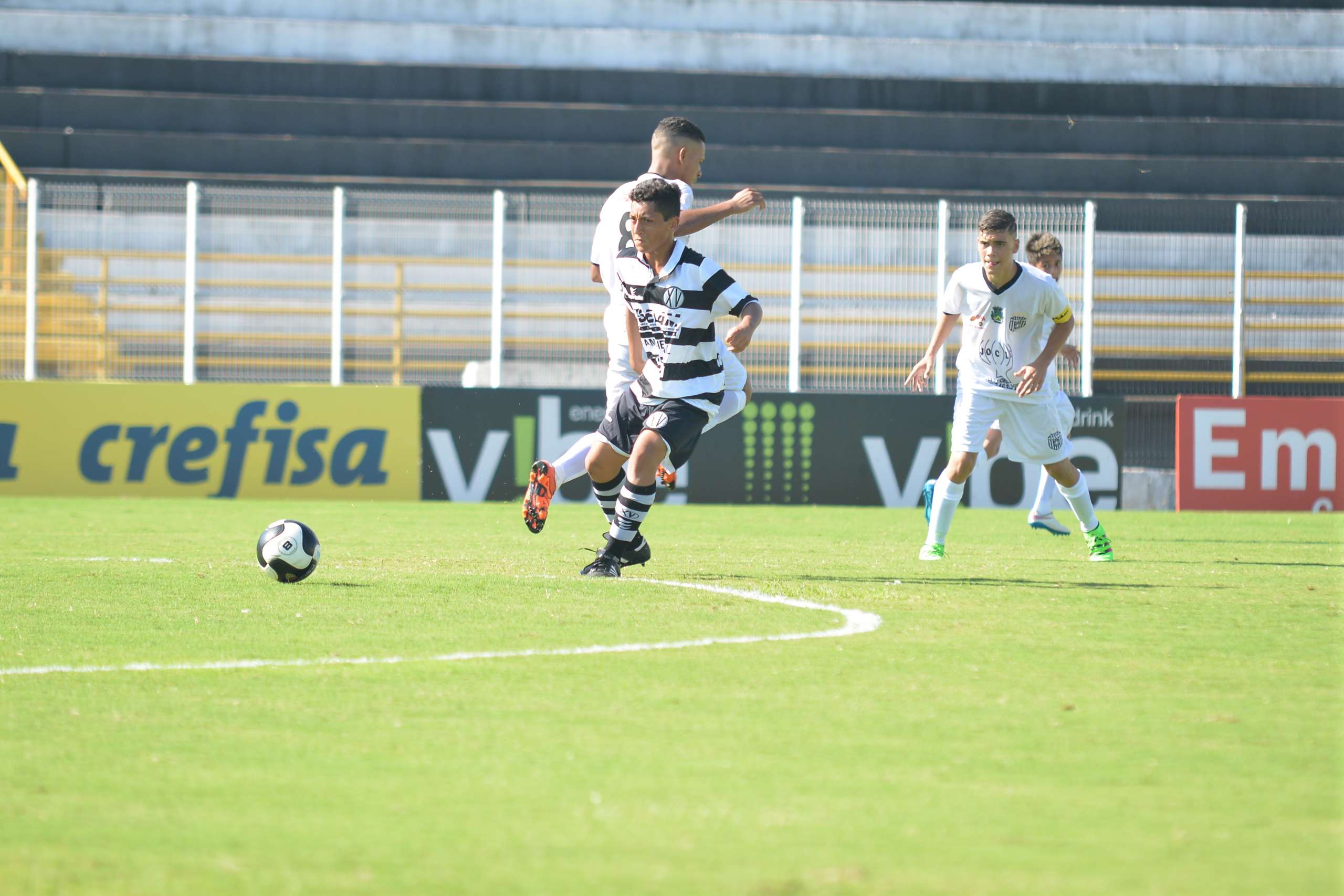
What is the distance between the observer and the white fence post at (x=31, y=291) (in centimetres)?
1497

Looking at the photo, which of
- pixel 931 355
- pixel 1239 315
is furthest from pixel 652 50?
pixel 931 355

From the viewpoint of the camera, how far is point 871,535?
1062 cm

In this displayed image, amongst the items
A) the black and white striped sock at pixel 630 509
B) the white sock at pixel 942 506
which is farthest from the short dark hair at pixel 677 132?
the white sock at pixel 942 506

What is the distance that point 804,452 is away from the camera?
14.8m

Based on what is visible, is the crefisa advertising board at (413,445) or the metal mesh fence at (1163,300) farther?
the metal mesh fence at (1163,300)

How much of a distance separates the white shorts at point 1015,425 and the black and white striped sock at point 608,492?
5.99 feet

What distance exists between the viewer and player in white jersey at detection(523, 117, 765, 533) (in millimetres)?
7129

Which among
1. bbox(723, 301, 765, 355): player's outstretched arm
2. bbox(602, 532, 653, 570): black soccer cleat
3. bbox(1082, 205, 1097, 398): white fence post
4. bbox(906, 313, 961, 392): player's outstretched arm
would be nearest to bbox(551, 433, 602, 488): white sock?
bbox(602, 532, 653, 570): black soccer cleat

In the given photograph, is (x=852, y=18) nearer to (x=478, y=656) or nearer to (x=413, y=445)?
(x=413, y=445)

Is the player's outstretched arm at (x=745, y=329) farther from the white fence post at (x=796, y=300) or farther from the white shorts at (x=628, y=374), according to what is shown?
the white fence post at (x=796, y=300)

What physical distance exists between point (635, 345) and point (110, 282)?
966cm

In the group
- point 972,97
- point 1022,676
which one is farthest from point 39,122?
point 1022,676

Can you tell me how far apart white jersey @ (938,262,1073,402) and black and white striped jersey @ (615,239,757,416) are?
1953mm

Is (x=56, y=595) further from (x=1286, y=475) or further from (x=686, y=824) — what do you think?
(x=1286, y=475)
